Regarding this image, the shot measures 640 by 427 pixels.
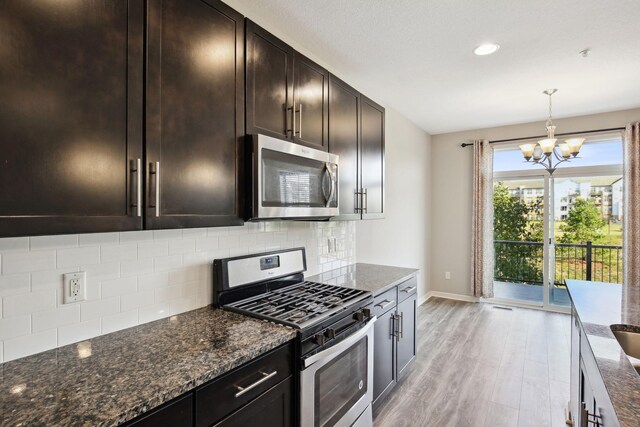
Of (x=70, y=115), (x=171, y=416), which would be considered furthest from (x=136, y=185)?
(x=171, y=416)

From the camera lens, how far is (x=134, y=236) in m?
1.52

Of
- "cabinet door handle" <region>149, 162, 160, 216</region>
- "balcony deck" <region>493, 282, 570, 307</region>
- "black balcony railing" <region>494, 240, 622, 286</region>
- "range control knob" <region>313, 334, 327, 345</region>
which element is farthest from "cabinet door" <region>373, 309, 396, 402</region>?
"balcony deck" <region>493, 282, 570, 307</region>

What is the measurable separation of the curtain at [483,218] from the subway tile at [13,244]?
201 inches

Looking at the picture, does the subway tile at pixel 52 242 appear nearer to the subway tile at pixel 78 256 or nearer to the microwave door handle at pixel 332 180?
the subway tile at pixel 78 256

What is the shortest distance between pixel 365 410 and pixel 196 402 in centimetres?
133

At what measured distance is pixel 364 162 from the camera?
2672 mm

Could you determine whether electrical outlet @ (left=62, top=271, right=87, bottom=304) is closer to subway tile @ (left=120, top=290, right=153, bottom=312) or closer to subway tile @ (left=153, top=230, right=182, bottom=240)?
subway tile @ (left=120, top=290, right=153, bottom=312)

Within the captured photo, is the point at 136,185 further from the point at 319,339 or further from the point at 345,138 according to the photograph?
the point at 345,138

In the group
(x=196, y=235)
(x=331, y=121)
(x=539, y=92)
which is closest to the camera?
(x=196, y=235)

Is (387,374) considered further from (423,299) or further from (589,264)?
(589,264)

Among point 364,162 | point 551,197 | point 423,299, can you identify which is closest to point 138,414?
point 364,162

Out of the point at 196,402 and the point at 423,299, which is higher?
the point at 196,402

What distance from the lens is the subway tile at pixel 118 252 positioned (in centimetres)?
141

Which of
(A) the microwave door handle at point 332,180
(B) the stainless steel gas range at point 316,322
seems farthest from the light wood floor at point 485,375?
(A) the microwave door handle at point 332,180
